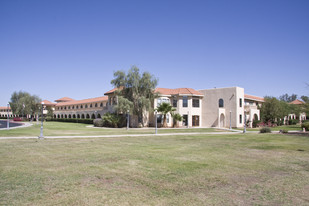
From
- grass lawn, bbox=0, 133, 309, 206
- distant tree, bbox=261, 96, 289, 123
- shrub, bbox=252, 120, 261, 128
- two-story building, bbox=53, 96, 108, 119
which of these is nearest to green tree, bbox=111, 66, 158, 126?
two-story building, bbox=53, 96, 108, 119

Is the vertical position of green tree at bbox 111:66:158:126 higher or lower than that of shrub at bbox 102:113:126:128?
higher

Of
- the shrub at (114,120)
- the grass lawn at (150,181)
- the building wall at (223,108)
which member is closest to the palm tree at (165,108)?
the shrub at (114,120)

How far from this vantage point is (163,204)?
17.0 feet

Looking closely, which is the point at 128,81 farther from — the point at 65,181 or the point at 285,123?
the point at 285,123

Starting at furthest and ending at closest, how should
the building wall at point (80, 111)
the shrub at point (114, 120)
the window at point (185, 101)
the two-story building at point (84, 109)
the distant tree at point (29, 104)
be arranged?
the distant tree at point (29, 104), the two-story building at point (84, 109), the building wall at point (80, 111), the window at point (185, 101), the shrub at point (114, 120)

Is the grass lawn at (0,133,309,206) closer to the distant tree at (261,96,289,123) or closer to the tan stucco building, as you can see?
the tan stucco building

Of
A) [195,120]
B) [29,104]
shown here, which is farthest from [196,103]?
[29,104]

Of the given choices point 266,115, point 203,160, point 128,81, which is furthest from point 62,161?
point 266,115

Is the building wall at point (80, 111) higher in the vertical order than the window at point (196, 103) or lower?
lower

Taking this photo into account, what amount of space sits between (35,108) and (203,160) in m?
71.0

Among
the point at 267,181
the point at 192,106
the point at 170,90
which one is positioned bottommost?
the point at 267,181

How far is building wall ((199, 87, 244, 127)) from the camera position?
133 feet

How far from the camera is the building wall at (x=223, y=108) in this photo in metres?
40.6

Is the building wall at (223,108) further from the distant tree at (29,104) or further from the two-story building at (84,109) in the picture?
the distant tree at (29,104)
